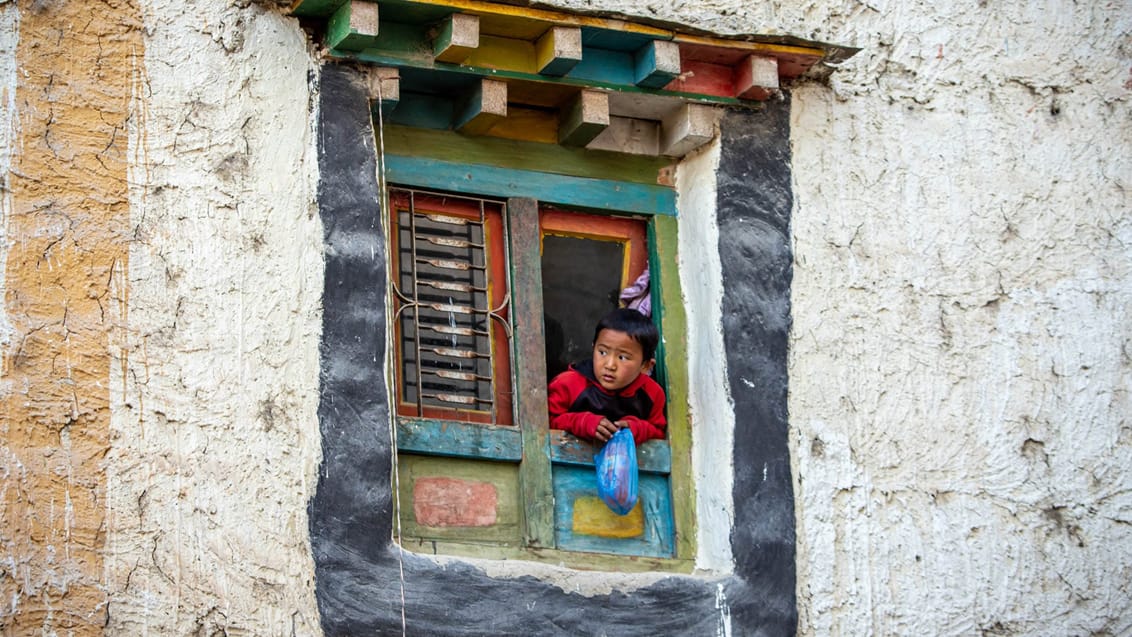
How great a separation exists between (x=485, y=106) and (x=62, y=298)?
4.00 ft

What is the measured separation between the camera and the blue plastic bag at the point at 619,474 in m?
4.96

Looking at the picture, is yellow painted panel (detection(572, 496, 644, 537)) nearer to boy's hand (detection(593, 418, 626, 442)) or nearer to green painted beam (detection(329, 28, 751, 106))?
boy's hand (detection(593, 418, 626, 442))

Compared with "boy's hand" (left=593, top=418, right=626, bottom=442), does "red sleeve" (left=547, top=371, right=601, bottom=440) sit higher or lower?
higher

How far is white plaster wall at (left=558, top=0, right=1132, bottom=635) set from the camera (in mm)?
5203

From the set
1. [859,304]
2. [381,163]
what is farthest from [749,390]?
[381,163]

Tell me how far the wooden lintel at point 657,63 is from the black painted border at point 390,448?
32 cm

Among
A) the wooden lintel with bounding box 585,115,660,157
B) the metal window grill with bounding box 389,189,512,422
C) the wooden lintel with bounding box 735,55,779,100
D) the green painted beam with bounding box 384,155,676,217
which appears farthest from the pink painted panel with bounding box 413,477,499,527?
the wooden lintel with bounding box 735,55,779,100

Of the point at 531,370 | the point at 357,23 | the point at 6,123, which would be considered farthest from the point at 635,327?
the point at 6,123

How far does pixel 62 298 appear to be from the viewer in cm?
453

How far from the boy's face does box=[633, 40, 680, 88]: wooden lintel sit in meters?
0.68

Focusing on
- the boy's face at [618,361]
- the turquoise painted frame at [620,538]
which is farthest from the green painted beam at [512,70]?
the turquoise painted frame at [620,538]

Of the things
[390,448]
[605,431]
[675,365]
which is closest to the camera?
[390,448]

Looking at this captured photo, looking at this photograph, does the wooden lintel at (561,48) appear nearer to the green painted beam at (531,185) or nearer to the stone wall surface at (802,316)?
the stone wall surface at (802,316)

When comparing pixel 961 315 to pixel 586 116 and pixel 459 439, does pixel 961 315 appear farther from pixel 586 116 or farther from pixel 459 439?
pixel 459 439
